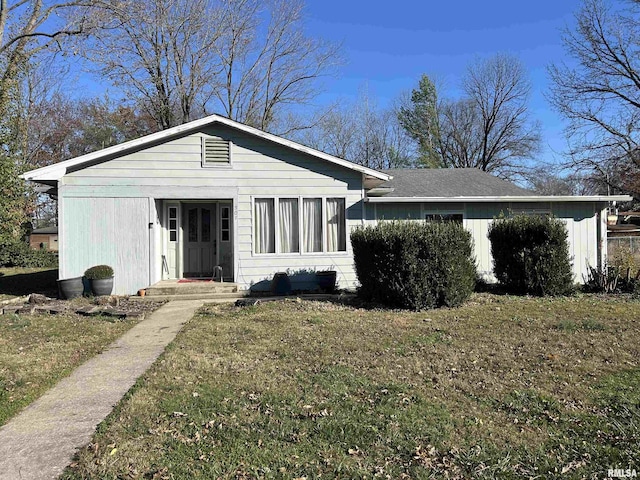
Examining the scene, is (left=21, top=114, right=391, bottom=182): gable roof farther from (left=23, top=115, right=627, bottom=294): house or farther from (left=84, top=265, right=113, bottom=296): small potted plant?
(left=84, top=265, right=113, bottom=296): small potted plant

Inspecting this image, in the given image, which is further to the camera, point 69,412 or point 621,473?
point 69,412

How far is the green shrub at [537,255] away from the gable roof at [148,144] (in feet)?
10.9

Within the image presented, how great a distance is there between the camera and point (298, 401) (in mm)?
3969

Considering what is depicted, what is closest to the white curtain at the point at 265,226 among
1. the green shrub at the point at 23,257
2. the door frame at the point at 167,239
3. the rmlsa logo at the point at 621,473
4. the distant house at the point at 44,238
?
the door frame at the point at 167,239

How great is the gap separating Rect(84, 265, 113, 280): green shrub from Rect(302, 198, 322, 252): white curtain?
15.3ft

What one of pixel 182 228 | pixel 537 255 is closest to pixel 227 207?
pixel 182 228

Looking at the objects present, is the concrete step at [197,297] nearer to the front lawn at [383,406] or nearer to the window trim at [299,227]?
the window trim at [299,227]

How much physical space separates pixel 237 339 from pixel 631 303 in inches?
311

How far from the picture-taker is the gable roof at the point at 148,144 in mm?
9727

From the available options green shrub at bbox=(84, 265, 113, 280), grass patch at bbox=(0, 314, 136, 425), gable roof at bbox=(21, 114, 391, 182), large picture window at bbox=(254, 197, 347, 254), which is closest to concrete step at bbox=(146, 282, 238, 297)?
green shrub at bbox=(84, 265, 113, 280)

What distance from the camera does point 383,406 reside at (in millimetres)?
3838

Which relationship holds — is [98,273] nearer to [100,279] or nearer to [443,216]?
[100,279]

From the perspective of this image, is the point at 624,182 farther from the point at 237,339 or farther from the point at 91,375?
the point at 91,375

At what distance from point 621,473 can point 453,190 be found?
1102cm
